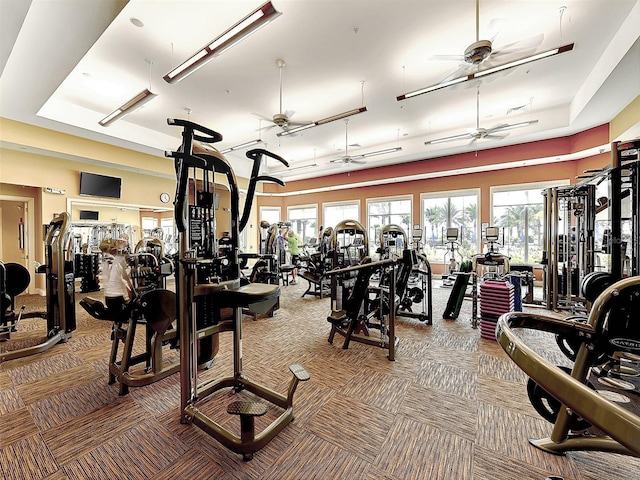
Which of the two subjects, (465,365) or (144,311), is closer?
(144,311)

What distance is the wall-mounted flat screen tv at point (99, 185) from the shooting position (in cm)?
758

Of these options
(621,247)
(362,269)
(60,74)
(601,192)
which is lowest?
(362,269)

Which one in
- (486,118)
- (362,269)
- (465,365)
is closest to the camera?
(465,365)

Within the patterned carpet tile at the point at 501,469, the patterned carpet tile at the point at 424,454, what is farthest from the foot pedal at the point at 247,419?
the patterned carpet tile at the point at 501,469

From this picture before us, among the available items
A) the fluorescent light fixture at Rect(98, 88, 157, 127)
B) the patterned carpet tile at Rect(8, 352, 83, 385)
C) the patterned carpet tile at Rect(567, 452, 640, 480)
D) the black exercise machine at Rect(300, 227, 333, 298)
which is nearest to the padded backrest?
the patterned carpet tile at Rect(567, 452, 640, 480)

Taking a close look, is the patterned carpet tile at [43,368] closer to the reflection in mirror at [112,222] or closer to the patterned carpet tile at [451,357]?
→ the patterned carpet tile at [451,357]

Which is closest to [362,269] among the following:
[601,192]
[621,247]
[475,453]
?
[475,453]

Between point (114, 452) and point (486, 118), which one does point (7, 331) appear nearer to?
point (114, 452)

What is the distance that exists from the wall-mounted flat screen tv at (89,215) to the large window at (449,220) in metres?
10.8

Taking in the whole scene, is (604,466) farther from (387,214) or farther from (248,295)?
Result: (387,214)

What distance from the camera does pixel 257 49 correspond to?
4.61 metres

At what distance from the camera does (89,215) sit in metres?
8.25

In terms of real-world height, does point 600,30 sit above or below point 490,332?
above

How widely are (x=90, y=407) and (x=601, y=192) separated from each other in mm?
11075
